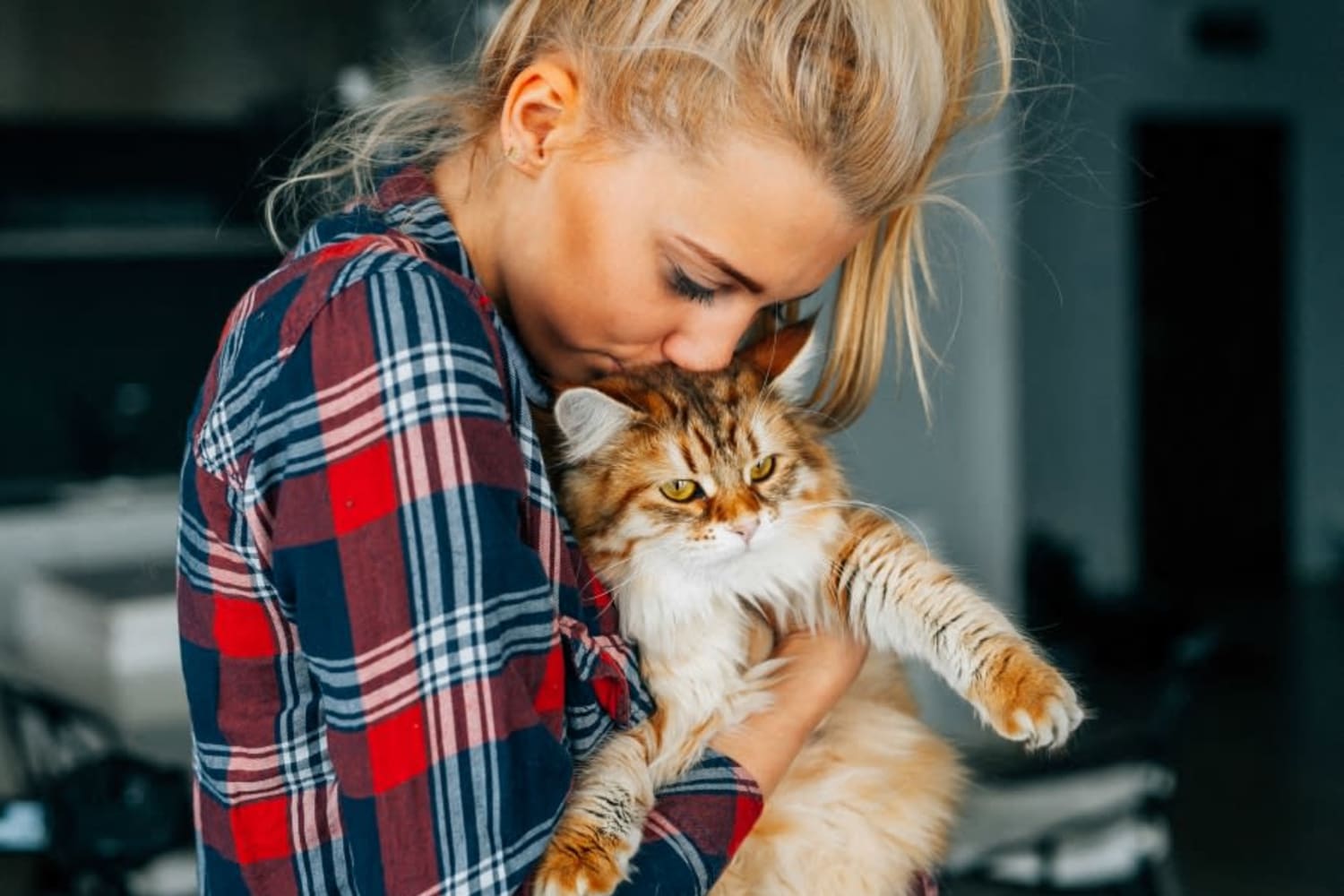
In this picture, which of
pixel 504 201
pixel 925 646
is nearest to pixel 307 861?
pixel 504 201

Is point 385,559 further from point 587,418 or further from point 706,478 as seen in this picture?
point 706,478

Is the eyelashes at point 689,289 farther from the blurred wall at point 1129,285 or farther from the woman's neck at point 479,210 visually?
the blurred wall at point 1129,285

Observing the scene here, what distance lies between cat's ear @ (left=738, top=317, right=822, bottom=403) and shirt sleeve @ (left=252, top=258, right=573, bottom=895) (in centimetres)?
59

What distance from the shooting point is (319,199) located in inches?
53.1

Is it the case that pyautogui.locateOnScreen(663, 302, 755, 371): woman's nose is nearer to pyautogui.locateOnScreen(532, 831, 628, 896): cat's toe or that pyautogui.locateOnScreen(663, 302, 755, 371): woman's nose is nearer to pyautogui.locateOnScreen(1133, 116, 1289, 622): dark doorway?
pyautogui.locateOnScreen(532, 831, 628, 896): cat's toe

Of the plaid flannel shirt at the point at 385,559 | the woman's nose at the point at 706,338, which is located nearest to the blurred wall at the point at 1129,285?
the woman's nose at the point at 706,338

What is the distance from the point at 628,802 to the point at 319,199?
0.66 metres

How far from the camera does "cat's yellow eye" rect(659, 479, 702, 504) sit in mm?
1323

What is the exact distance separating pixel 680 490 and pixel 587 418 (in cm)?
19

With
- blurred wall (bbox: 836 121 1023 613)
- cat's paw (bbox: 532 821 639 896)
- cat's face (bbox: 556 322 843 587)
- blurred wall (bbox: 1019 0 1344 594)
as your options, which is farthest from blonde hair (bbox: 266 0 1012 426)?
blurred wall (bbox: 1019 0 1344 594)

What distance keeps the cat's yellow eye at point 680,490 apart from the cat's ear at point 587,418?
0.31ft

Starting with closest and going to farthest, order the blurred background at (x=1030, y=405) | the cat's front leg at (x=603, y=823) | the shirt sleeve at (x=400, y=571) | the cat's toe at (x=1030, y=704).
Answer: the shirt sleeve at (x=400, y=571)
the cat's front leg at (x=603, y=823)
the cat's toe at (x=1030, y=704)
the blurred background at (x=1030, y=405)

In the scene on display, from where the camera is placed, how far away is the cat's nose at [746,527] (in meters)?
1.29

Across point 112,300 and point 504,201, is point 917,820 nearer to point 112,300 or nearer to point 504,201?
point 504,201
